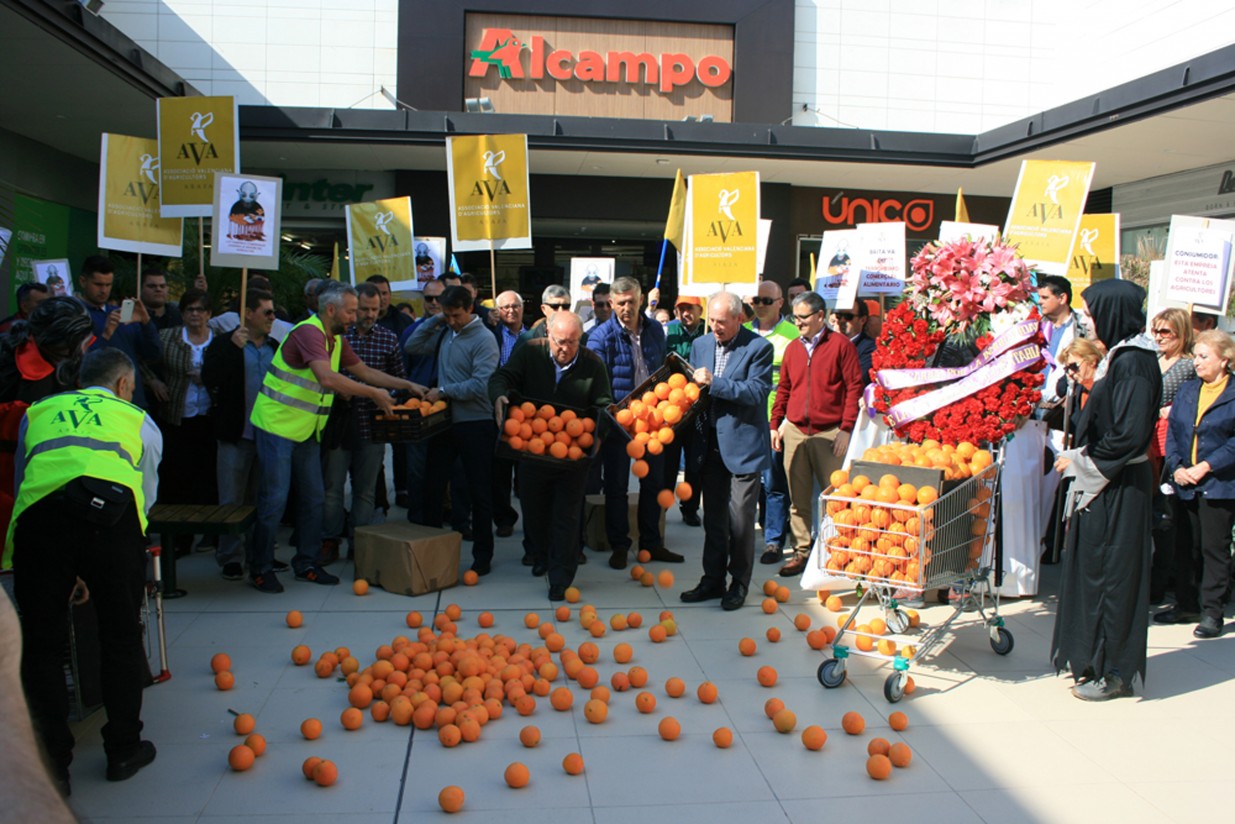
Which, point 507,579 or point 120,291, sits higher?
point 120,291

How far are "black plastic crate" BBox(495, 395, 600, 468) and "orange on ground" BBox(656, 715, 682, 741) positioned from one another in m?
2.23

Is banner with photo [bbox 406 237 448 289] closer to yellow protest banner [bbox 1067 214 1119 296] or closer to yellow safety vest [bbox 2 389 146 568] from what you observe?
yellow protest banner [bbox 1067 214 1119 296]

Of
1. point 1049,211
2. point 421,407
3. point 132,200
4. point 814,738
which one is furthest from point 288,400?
point 1049,211

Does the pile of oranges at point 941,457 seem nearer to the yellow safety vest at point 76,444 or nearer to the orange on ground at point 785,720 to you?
the orange on ground at point 785,720

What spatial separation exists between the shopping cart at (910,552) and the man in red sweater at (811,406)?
6.45ft

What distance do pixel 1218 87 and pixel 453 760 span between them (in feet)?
37.1

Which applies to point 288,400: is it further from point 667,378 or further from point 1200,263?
point 1200,263

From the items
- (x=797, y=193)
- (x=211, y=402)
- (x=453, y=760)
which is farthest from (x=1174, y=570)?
(x=797, y=193)

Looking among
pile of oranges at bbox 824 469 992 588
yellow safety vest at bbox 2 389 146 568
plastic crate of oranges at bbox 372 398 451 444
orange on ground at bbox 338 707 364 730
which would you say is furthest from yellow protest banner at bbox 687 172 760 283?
yellow safety vest at bbox 2 389 146 568

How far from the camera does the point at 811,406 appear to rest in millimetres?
7539

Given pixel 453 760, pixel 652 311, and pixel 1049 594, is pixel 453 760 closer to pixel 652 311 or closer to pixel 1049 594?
pixel 1049 594

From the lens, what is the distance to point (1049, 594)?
7.07m

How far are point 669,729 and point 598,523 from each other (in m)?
3.65

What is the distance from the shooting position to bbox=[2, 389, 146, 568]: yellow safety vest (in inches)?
149
